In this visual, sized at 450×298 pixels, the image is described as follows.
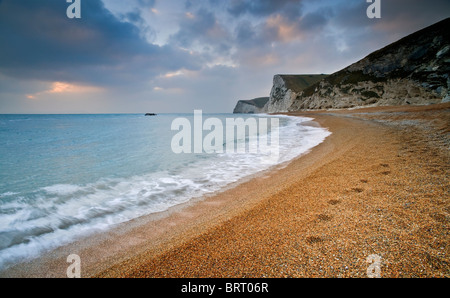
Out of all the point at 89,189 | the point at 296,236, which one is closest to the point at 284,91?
the point at 89,189

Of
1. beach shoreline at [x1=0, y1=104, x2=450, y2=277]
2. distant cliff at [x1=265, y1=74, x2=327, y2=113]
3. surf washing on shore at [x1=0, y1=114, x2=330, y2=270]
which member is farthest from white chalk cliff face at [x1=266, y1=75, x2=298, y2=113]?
beach shoreline at [x1=0, y1=104, x2=450, y2=277]

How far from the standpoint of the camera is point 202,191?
19.3 ft

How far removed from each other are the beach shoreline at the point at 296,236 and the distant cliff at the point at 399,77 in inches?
1658

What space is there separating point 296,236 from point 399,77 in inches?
2390

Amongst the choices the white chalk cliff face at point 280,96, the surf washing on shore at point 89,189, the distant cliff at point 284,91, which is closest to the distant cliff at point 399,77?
the white chalk cliff face at point 280,96

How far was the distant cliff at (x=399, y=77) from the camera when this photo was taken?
115 ft

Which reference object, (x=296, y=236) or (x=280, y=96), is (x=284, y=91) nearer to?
(x=280, y=96)

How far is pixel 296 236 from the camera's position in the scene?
272 centimetres

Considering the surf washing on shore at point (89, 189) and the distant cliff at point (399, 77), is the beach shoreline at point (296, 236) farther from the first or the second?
the distant cliff at point (399, 77)

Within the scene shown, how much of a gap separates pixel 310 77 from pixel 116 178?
5554 inches

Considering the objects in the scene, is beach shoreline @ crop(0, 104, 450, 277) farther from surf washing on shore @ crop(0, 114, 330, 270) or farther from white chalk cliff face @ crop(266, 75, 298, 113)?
white chalk cliff face @ crop(266, 75, 298, 113)

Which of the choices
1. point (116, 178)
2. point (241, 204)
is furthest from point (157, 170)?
point (241, 204)
